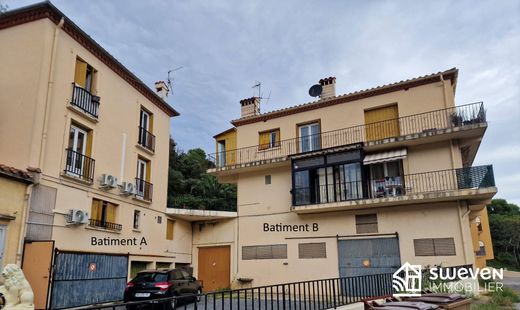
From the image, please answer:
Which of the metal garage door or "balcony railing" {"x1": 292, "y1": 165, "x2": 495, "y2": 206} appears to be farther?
the metal garage door

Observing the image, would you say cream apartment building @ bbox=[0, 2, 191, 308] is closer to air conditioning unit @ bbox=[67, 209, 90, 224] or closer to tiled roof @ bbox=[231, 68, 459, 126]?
air conditioning unit @ bbox=[67, 209, 90, 224]

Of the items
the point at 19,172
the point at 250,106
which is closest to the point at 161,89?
A: the point at 250,106

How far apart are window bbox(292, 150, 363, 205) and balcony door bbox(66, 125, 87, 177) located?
8792mm

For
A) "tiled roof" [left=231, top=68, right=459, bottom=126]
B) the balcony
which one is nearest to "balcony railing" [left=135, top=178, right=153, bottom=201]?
"tiled roof" [left=231, top=68, right=459, bottom=126]

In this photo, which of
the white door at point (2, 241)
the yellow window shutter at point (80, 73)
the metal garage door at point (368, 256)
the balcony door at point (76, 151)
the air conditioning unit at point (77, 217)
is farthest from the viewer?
the metal garage door at point (368, 256)

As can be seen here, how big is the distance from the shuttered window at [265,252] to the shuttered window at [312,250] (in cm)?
77

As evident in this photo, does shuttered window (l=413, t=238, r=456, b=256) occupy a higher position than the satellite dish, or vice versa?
the satellite dish

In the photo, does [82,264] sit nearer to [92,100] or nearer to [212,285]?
[92,100]

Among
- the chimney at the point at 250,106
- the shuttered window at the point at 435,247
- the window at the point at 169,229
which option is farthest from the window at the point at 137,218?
the shuttered window at the point at 435,247

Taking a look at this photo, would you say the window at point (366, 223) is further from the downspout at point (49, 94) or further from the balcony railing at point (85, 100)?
the downspout at point (49, 94)

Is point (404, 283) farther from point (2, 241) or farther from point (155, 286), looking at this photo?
point (2, 241)

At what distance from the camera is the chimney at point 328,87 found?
19.0 meters

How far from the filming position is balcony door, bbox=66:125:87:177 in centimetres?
1379

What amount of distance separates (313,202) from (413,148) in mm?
4780
